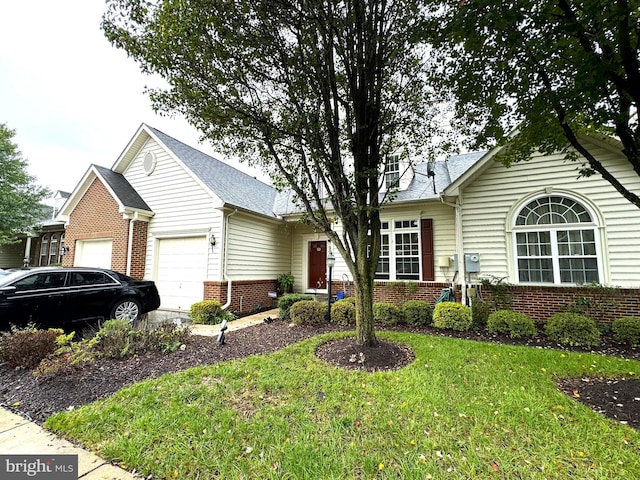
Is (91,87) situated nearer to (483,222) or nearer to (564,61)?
(564,61)

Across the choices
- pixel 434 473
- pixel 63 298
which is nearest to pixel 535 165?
pixel 434 473

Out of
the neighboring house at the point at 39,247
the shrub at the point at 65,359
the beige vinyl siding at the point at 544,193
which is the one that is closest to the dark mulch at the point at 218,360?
the shrub at the point at 65,359

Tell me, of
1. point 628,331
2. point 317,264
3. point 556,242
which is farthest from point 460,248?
point 317,264

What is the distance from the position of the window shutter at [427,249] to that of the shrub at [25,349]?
28.4 feet

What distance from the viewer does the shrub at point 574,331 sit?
17.5 ft

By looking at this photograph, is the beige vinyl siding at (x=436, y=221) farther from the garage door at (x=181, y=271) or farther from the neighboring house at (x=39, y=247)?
the neighboring house at (x=39, y=247)

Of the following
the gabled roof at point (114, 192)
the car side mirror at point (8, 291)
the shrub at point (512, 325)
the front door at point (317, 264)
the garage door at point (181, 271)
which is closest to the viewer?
the car side mirror at point (8, 291)

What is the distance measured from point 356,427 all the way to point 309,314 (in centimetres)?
450

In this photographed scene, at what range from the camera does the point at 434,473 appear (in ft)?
6.75

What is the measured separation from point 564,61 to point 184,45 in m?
5.22

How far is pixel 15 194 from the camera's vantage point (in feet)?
43.5

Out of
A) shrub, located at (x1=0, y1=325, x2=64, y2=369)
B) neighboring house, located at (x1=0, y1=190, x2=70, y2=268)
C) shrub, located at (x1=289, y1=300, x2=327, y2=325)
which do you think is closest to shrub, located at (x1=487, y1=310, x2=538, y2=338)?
shrub, located at (x1=289, y1=300, x2=327, y2=325)

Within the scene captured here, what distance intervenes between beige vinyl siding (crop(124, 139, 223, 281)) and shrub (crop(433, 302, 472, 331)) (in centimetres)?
618

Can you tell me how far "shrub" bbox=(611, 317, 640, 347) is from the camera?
5.35 metres
